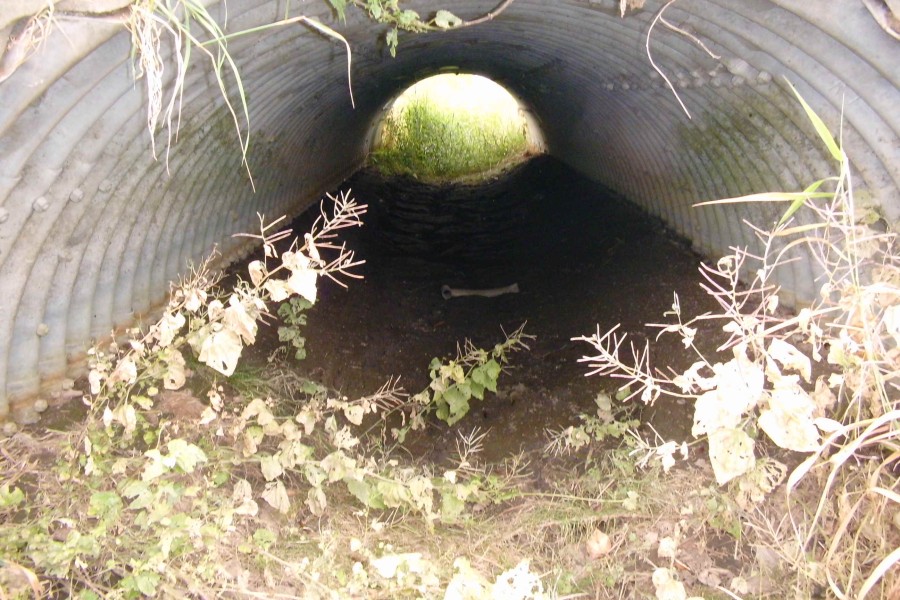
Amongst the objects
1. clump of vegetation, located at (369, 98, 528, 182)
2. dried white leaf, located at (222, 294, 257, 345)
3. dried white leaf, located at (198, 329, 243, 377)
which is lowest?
clump of vegetation, located at (369, 98, 528, 182)

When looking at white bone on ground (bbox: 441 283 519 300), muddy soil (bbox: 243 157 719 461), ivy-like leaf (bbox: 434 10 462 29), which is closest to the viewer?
ivy-like leaf (bbox: 434 10 462 29)

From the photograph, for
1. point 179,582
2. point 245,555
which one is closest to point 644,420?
point 245,555

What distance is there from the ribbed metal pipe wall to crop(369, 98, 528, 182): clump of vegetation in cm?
567

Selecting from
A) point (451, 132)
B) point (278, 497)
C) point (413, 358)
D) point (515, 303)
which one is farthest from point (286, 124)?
point (451, 132)

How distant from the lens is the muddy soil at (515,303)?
4.89 m

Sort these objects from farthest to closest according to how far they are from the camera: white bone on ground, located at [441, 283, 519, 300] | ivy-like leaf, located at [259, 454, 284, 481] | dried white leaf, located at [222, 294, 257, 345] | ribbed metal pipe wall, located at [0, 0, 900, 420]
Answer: white bone on ground, located at [441, 283, 519, 300]
ivy-like leaf, located at [259, 454, 284, 481]
ribbed metal pipe wall, located at [0, 0, 900, 420]
dried white leaf, located at [222, 294, 257, 345]

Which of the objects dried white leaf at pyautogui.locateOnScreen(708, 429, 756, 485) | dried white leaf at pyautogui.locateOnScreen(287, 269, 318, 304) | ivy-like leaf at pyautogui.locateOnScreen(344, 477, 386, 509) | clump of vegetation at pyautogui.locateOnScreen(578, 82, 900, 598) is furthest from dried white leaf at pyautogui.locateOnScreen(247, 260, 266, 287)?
dried white leaf at pyautogui.locateOnScreen(708, 429, 756, 485)

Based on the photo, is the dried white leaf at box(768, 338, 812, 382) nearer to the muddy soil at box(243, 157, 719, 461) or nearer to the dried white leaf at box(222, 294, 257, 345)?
Answer: the muddy soil at box(243, 157, 719, 461)

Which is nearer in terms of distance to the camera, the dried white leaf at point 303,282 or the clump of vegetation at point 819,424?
the clump of vegetation at point 819,424

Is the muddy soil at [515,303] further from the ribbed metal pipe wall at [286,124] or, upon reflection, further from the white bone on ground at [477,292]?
the ribbed metal pipe wall at [286,124]

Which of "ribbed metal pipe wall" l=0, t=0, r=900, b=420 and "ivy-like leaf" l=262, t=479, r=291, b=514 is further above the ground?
"ribbed metal pipe wall" l=0, t=0, r=900, b=420

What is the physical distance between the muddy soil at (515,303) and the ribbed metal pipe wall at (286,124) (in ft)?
2.66

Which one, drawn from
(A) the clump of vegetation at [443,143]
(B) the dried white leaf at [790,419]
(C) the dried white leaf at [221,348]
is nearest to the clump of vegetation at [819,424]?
(B) the dried white leaf at [790,419]

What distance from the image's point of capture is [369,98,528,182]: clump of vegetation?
12484 mm
